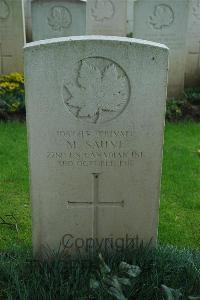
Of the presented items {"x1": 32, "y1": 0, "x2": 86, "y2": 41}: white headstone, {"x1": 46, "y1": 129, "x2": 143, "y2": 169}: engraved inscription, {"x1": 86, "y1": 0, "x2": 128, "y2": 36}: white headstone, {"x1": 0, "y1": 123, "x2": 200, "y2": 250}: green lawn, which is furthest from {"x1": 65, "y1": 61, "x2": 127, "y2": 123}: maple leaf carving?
{"x1": 86, "y1": 0, "x2": 128, "y2": 36}: white headstone

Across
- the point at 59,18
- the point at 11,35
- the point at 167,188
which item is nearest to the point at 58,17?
the point at 59,18

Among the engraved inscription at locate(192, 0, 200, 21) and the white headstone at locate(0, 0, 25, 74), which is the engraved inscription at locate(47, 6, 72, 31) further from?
the engraved inscription at locate(192, 0, 200, 21)

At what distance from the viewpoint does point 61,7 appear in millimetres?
7809

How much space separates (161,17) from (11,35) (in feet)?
8.26

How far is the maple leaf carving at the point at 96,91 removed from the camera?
9.30ft

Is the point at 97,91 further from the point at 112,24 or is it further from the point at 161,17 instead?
A: the point at 112,24

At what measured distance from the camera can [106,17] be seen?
27.3ft

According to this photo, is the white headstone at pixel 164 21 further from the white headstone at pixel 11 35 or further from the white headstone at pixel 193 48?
the white headstone at pixel 11 35

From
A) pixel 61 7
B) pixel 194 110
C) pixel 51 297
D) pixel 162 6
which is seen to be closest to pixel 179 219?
pixel 51 297

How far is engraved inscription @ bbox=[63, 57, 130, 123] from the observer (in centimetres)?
282

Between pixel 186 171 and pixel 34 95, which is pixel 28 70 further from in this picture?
pixel 186 171

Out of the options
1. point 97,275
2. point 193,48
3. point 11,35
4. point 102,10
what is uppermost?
point 102,10

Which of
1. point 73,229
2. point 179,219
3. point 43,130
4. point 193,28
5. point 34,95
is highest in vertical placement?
point 193,28

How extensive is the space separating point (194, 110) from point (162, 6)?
5.59 ft
